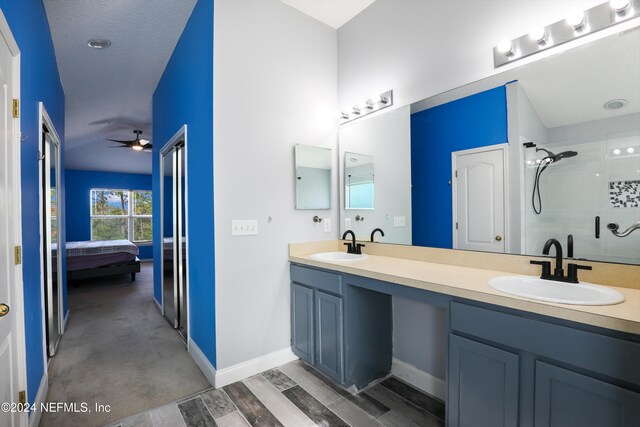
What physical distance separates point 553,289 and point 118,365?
10.6ft

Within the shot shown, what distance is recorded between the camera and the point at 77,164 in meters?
7.76

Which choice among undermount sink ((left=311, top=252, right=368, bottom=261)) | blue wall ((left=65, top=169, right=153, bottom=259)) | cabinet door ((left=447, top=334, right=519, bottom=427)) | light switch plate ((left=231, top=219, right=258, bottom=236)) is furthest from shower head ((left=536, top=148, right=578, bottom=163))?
blue wall ((left=65, top=169, right=153, bottom=259))

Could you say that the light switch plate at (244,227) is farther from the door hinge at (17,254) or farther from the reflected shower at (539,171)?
the reflected shower at (539,171)

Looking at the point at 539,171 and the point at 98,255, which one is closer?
the point at 539,171

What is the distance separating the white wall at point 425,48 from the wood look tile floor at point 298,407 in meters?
0.29

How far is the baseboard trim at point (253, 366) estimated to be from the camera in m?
2.27

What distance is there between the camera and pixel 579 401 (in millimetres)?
1105

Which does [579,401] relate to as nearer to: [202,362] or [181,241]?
[202,362]

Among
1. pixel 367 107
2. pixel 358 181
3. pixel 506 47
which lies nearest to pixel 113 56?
pixel 367 107

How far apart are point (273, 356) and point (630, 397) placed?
2150 millimetres

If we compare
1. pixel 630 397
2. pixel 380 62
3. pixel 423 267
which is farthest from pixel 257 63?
pixel 630 397

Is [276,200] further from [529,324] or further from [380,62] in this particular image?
[529,324]

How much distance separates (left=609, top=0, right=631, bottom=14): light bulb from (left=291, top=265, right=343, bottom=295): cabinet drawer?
6.62ft

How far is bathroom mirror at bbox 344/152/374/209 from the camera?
2742 mm
